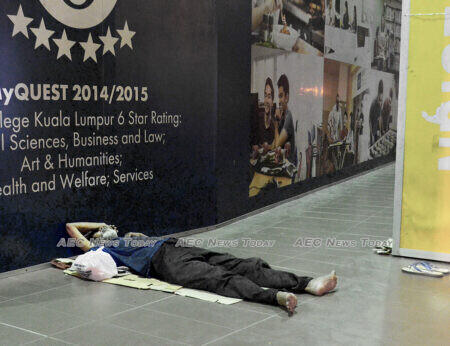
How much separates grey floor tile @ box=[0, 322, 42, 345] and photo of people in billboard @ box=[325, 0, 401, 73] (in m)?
8.70

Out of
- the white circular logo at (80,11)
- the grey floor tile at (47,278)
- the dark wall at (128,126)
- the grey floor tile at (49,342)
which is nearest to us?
the grey floor tile at (49,342)

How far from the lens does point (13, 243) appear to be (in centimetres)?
581

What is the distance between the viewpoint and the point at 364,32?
1391 cm

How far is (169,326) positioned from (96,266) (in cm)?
140

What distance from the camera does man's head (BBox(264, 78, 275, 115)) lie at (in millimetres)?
9492

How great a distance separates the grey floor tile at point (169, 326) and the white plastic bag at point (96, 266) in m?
0.94

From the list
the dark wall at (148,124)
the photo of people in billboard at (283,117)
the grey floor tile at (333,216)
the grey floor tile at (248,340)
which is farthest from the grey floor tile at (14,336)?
the grey floor tile at (333,216)

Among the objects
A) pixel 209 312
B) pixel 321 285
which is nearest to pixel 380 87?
pixel 321 285

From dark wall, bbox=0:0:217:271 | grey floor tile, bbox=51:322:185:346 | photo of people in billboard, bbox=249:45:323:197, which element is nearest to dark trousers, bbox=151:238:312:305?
grey floor tile, bbox=51:322:185:346

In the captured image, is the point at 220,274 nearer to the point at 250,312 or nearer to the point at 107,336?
the point at 250,312

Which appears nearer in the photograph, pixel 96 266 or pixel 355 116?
Answer: pixel 96 266

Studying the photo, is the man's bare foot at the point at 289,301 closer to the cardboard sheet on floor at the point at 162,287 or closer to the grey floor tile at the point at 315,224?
the cardboard sheet on floor at the point at 162,287

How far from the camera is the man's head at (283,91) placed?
10.0m

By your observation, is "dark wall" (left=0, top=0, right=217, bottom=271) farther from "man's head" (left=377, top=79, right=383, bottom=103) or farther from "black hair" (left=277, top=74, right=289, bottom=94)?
"man's head" (left=377, top=79, right=383, bottom=103)
